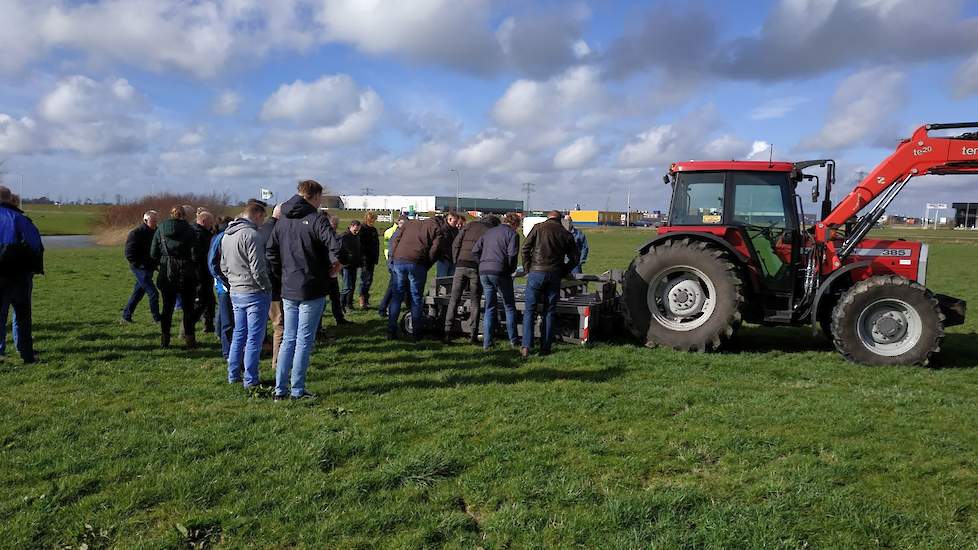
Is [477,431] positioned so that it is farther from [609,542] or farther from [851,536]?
[851,536]

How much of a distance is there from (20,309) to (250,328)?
9.09ft

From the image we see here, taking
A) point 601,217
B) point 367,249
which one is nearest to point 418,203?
point 601,217

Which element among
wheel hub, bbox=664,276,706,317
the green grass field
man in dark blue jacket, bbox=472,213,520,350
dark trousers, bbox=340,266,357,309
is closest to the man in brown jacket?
man in dark blue jacket, bbox=472,213,520,350

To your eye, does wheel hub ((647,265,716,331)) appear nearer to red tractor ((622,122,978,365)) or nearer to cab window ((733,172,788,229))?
red tractor ((622,122,978,365))

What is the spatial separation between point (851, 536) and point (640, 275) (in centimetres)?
473

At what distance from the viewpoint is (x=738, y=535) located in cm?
333

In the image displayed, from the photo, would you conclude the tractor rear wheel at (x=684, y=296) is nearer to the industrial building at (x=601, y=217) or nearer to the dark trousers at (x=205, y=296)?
the dark trousers at (x=205, y=296)

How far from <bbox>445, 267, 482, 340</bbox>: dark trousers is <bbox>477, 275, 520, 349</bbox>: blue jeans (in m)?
0.29

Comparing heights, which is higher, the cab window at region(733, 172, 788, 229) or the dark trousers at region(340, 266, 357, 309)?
the cab window at region(733, 172, 788, 229)

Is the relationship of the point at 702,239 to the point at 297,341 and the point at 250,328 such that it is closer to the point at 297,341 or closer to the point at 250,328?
the point at 297,341

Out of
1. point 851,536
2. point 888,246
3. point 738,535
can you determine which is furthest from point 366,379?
point 888,246

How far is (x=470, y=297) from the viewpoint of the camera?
27.0 feet

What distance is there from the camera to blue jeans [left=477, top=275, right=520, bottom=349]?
7.52 meters

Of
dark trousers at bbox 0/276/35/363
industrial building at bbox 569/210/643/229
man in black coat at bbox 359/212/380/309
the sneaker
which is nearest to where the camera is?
the sneaker
